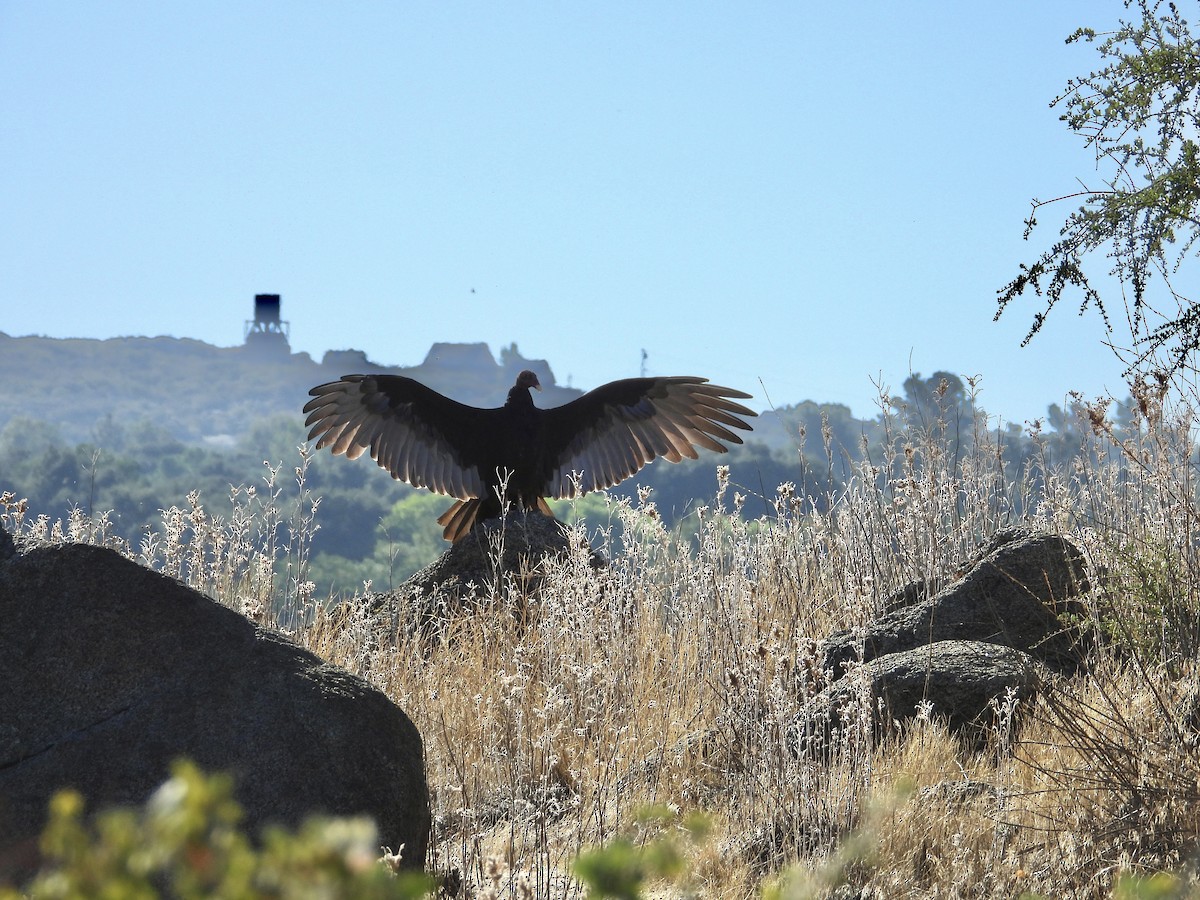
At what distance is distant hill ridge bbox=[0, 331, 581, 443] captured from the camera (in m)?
128

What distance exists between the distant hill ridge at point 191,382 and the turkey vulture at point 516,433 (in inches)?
4493

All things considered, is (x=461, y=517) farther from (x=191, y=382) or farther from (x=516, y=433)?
(x=191, y=382)

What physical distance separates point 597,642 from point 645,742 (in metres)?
0.60

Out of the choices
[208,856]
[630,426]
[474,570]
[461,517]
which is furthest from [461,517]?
[208,856]

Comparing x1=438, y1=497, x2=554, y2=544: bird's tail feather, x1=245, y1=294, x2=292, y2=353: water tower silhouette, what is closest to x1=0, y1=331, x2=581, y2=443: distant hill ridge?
x1=245, y1=294, x2=292, y2=353: water tower silhouette

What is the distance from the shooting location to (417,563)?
7769cm

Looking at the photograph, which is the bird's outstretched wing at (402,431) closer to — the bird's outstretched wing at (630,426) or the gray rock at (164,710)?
the bird's outstretched wing at (630,426)

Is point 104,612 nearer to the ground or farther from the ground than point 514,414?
nearer to the ground

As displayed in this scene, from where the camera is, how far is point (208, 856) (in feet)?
2.96

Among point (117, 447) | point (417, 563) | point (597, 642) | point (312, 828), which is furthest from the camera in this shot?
point (117, 447)

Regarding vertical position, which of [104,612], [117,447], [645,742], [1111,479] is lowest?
[645,742]

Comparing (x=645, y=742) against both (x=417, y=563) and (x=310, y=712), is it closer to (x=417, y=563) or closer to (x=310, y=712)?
(x=310, y=712)

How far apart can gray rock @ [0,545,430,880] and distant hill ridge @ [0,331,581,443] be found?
119399 millimetres

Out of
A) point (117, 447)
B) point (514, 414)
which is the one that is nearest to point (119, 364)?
point (117, 447)
